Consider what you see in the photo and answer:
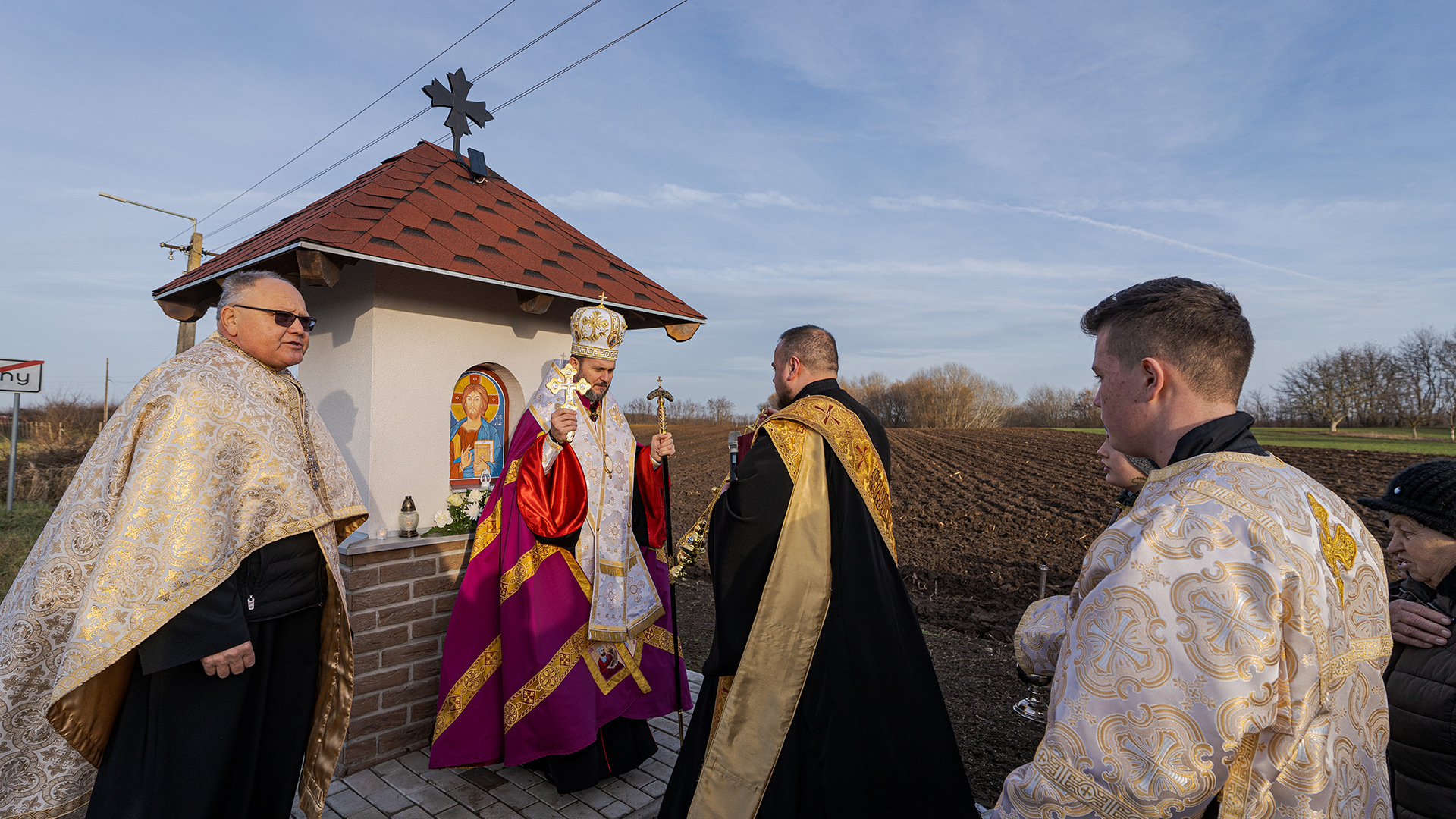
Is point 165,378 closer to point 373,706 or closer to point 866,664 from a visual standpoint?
point 373,706

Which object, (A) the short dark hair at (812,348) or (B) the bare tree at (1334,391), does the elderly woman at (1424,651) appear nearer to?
(A) the short dark hair at (812,348)

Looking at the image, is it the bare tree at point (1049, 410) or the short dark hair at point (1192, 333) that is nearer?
the short dark hair at point (1192, 333)

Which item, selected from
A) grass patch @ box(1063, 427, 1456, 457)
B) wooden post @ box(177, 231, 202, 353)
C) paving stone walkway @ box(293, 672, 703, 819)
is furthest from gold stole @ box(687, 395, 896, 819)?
grass patch @ box(1063, 427, 1456, 457)

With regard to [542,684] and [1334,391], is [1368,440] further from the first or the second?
[542,684]

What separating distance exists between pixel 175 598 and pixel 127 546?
0.23m

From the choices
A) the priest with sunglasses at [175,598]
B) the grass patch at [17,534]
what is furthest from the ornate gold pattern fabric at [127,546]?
the grass patch at [17,534]

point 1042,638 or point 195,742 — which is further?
point 195,742

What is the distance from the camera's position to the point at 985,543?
37.8ft

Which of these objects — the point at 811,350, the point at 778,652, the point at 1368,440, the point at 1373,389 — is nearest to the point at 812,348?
the point at 811,350

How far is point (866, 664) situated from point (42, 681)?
295 cm

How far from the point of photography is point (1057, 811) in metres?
1.16

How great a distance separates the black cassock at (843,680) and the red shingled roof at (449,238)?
2299 mm

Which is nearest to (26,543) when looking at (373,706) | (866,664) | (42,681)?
(373,706)

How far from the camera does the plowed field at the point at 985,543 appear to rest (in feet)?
16.6
